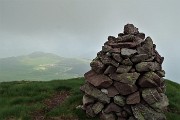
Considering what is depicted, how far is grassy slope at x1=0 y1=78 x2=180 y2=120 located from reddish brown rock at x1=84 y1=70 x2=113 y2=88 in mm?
2613

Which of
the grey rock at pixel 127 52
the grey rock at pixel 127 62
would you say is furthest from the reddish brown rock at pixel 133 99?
the grey rock at pixel 127 52

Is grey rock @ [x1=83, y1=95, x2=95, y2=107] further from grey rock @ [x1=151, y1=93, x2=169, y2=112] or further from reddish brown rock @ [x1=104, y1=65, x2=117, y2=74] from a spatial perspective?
grey rock @ [x1=151, y1=93, x2=169, y2=112]

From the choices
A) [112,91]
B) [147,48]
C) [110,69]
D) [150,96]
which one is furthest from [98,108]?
[147,48]

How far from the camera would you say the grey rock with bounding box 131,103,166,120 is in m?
21.4

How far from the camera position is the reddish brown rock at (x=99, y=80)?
22.6 metres

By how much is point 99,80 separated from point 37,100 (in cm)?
740

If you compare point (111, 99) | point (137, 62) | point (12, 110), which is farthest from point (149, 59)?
point (12, 110)

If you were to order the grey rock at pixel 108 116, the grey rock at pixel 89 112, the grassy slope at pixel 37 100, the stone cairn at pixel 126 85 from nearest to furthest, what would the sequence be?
the stone cairn at pixel 126 85, the grey rock at pixel 108 116, the grey rock at pixel 89 112, the grassy slope at pixel 37 100

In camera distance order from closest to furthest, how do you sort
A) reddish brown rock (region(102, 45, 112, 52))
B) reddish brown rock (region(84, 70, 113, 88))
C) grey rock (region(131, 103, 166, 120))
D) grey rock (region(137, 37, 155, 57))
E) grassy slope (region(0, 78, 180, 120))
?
grey rock (region(131, 103, 166, 120)), reddish brown rock (region(84, 70, 113, 88)), grassy slope (region(0, 78, 180, 120)), grey rock (region(137, 37, 155, 57)), reddish brown rock (region(102, 45, 112, 52))

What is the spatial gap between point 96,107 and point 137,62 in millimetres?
4910

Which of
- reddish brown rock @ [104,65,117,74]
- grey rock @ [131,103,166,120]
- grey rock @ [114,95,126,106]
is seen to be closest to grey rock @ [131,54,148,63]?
reddish brown rock @ [104,65,117,74]

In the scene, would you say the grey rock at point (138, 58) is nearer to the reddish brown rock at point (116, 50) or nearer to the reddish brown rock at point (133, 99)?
the reddish brown rock at point (116, 50)

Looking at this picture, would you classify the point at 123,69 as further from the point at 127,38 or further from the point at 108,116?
the point at 108,116

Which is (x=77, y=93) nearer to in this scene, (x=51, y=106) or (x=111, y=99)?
(x=51, y=106)
